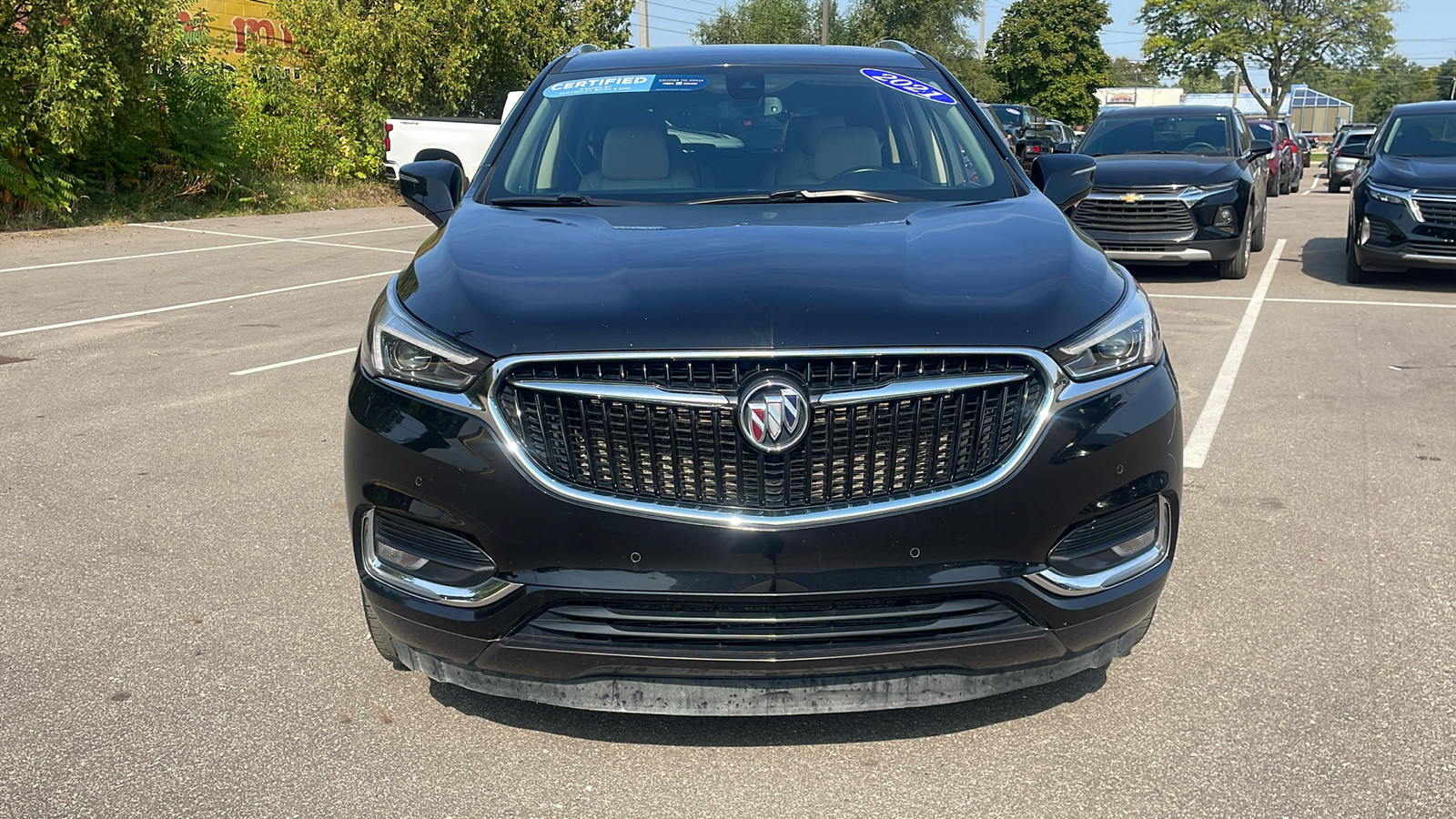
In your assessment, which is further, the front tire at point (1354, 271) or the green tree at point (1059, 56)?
the green tree at point (1059, 56)

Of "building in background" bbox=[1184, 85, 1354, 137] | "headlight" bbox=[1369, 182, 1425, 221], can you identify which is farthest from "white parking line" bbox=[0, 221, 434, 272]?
"building in background" bbox=[1184, 85, 1354, 137]

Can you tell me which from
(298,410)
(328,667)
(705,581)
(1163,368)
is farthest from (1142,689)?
(298,410)

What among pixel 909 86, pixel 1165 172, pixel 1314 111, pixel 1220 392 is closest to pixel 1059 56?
pixel 1314 111

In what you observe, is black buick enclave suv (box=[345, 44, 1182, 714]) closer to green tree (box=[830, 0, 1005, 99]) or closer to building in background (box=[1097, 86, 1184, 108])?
green tree (box=[830, 0, 1005, 99])

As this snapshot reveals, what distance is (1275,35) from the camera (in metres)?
56.2

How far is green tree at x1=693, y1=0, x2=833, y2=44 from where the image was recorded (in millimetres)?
64125

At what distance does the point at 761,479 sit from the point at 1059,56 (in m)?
65.6

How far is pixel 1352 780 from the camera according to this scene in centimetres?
297

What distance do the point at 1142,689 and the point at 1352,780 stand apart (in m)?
0.60

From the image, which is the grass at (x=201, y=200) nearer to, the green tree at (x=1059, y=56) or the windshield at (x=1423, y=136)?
the windshield at (x=1423, y=136)

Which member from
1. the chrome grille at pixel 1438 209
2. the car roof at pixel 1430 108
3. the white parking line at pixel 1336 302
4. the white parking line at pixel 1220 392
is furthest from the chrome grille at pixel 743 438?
the car roof at pixel 1430 108

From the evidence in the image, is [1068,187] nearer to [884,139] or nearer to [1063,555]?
[884,139]

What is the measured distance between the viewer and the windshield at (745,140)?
4160 mm

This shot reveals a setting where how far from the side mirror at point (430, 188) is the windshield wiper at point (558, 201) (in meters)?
0.41
